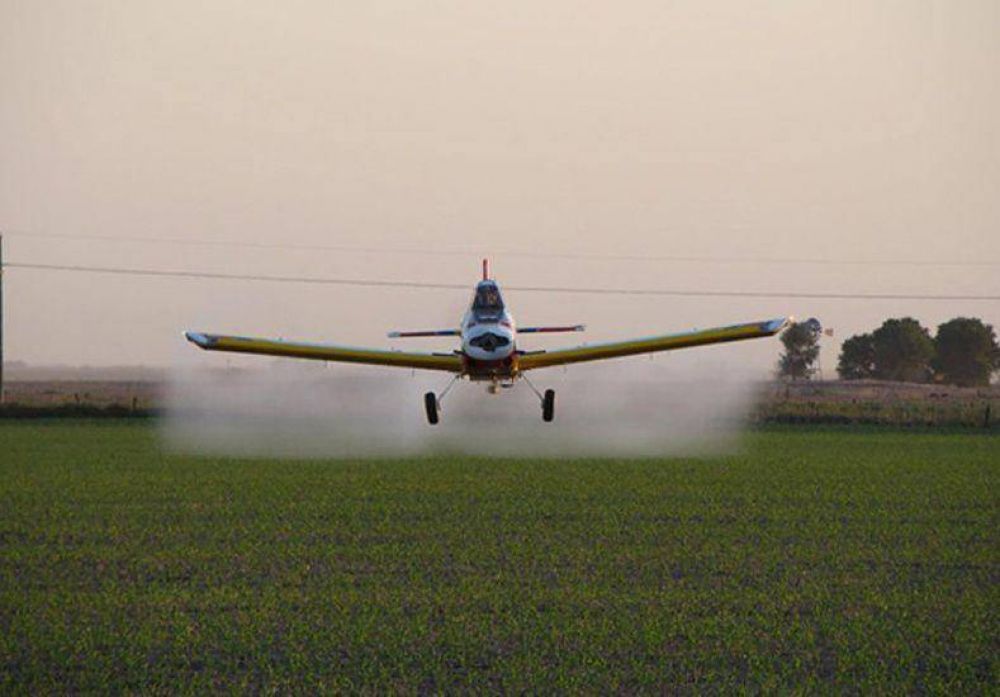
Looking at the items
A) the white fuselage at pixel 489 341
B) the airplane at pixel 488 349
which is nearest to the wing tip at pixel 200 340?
the airplane at pixel 488 349

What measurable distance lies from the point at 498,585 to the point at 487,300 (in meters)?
14.6

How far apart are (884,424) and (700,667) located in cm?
6883

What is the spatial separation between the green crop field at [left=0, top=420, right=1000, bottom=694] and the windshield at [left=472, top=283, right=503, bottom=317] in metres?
4.69

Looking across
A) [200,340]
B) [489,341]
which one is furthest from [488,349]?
[200,340]

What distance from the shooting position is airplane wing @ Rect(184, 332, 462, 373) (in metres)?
39.2

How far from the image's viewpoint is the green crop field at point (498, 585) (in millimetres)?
17281

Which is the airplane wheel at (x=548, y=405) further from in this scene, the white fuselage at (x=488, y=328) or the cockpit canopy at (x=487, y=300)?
the cockpit canopy at (x=487, y=300)

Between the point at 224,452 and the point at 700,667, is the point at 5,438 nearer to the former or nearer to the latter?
the point at 224,452

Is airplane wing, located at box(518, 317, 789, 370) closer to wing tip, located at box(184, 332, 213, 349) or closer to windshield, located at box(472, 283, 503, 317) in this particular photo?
windshield, located at box(472, 283, 503, 317)

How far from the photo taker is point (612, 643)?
1866 centimetres

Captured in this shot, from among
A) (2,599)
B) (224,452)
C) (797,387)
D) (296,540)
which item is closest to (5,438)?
(224,452)

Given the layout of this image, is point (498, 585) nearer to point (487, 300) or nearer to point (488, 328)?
point (488, 328)

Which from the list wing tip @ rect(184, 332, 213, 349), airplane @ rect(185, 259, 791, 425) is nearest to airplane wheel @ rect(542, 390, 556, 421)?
airplane @ rect(185, 259, 791, 425)

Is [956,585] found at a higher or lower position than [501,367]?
lower
